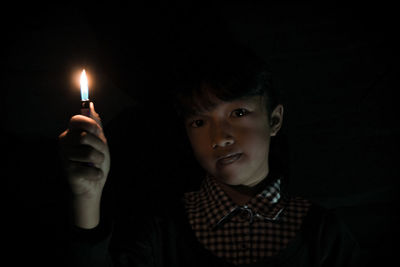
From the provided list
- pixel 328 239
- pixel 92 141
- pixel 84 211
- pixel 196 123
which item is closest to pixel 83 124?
pixel 92 141

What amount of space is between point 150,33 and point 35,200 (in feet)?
2.09

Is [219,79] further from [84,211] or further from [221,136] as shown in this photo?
[84,211]

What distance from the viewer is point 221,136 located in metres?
0.95

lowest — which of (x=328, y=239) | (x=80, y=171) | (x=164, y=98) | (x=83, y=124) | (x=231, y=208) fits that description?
(x=328, y=239)

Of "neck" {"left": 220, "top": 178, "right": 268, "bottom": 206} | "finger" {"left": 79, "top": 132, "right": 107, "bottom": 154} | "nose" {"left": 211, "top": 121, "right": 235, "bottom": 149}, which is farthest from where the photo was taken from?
"neck" {"left": 220, "top": 178, "right": 268, "bottom": 206}

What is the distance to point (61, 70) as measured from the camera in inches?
42.0

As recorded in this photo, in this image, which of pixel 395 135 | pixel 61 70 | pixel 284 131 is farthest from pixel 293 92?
pixel 61 70

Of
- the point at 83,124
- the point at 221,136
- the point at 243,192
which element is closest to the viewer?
the point at 83,124

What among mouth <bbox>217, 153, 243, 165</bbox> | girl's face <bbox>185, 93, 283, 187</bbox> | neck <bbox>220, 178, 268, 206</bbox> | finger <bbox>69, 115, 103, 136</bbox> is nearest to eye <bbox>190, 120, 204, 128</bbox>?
girl's face <bbox>185, 93, 283, 187</bbox>

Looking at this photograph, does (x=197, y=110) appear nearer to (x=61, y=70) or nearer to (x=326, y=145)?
(x=61, y=70)

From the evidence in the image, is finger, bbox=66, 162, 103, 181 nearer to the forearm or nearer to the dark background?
the forearm

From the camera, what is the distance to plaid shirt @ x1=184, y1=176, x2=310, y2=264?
96cm

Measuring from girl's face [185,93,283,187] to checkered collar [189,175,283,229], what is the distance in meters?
0.06

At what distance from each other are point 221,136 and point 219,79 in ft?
0.54
